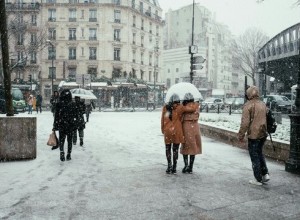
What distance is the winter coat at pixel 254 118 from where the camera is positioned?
581cm

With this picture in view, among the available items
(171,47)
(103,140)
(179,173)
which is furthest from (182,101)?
(171,47)

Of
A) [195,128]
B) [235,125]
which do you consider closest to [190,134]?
[195,128]

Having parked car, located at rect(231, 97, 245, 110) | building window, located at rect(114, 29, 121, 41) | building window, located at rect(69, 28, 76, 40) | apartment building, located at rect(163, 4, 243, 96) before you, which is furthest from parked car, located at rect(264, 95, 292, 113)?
apartment building, located at rect(163, 4, 243, 96)

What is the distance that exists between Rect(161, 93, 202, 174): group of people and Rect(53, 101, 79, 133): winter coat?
222 cm

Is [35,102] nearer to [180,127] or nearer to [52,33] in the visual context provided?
[52,33]

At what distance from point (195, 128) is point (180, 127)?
368 mm

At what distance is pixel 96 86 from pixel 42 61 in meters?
11.0

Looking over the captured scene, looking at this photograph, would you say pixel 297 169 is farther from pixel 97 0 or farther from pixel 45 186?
pixel 97 0

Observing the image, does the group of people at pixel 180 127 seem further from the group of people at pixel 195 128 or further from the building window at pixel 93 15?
the building window at pixel 93 15

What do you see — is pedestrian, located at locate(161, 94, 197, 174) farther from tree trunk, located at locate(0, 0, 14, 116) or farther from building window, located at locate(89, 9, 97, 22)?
building window, located at locate(89, 9, 97, 22)

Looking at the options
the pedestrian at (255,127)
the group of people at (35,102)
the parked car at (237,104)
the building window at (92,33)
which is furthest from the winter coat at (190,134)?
the building window at (92,33)

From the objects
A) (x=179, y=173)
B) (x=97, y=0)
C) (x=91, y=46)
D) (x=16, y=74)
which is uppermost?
(x=97, y=0)

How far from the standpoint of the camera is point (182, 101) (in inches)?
265

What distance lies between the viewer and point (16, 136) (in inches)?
303
